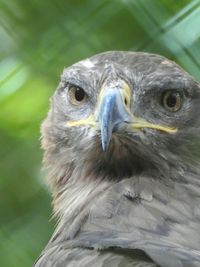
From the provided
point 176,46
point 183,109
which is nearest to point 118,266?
point 183,109

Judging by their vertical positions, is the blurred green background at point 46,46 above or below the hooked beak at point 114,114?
above

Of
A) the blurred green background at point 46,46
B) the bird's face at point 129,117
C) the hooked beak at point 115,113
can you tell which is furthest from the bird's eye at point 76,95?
the blurred green background at point 46,46

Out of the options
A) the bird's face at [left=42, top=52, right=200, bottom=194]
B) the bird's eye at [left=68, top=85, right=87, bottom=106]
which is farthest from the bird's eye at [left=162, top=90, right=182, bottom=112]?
the bird's eye at [left=68, top=85, right=87, bottom=106]

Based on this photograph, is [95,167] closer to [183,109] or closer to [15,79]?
[183,109]

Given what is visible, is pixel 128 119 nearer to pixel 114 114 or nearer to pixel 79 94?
pixel 114 114

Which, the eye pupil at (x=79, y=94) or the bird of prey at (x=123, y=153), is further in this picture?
the eye pupil at (x=79, y=94)

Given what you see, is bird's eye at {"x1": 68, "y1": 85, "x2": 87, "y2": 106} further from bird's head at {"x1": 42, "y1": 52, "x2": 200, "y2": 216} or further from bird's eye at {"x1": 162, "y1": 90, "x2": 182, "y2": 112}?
bird's eye at {"x1": 162, "y1": 90, "x2": 182, "y2": 112}

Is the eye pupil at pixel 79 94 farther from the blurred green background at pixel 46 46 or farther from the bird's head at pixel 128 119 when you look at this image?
the blurred green background at pixel 46 46

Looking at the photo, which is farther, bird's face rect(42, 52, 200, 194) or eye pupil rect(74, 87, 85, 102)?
eye pupil rect(74, 87, 85, 102)
